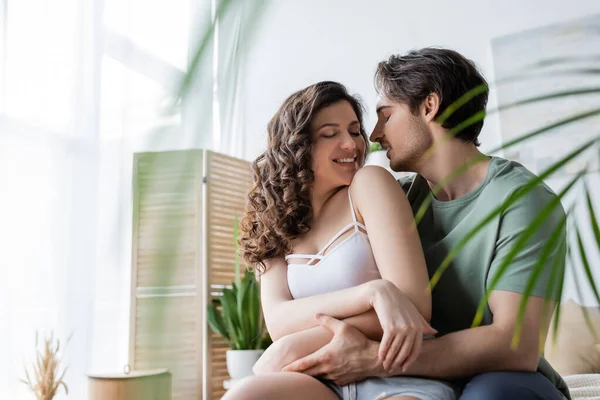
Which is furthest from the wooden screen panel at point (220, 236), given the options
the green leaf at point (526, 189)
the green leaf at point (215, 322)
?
the green leaf at point (526, 189)

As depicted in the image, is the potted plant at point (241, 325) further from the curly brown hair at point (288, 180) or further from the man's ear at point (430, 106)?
the man's ear at point (430, 106)

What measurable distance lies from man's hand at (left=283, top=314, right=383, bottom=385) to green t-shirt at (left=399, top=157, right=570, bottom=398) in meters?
0.25

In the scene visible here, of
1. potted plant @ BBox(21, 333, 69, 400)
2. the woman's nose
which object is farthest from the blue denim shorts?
potted plant @ BBox(21, 333, 69, 400)

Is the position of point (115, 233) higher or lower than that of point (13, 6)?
lower

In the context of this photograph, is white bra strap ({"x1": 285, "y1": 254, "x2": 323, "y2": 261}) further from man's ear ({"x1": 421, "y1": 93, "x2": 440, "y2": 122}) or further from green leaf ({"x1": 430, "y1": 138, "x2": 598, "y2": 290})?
green leaf ({"x1": 430, "y1": 138, "x2": 598, "y2": 290})

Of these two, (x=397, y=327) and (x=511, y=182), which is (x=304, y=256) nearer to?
(x=397, y=327)

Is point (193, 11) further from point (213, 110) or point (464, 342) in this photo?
point (464, 342)

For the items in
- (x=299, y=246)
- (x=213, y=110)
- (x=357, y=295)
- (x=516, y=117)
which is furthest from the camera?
(x=516, y=117)

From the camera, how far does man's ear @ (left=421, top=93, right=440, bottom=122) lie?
1.43 meters

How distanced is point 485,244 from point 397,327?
32 centimetres

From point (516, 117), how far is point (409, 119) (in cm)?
236

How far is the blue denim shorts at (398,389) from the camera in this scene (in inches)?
43.9

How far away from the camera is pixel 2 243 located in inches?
108

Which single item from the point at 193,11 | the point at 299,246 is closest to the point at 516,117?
the point at 299,246
